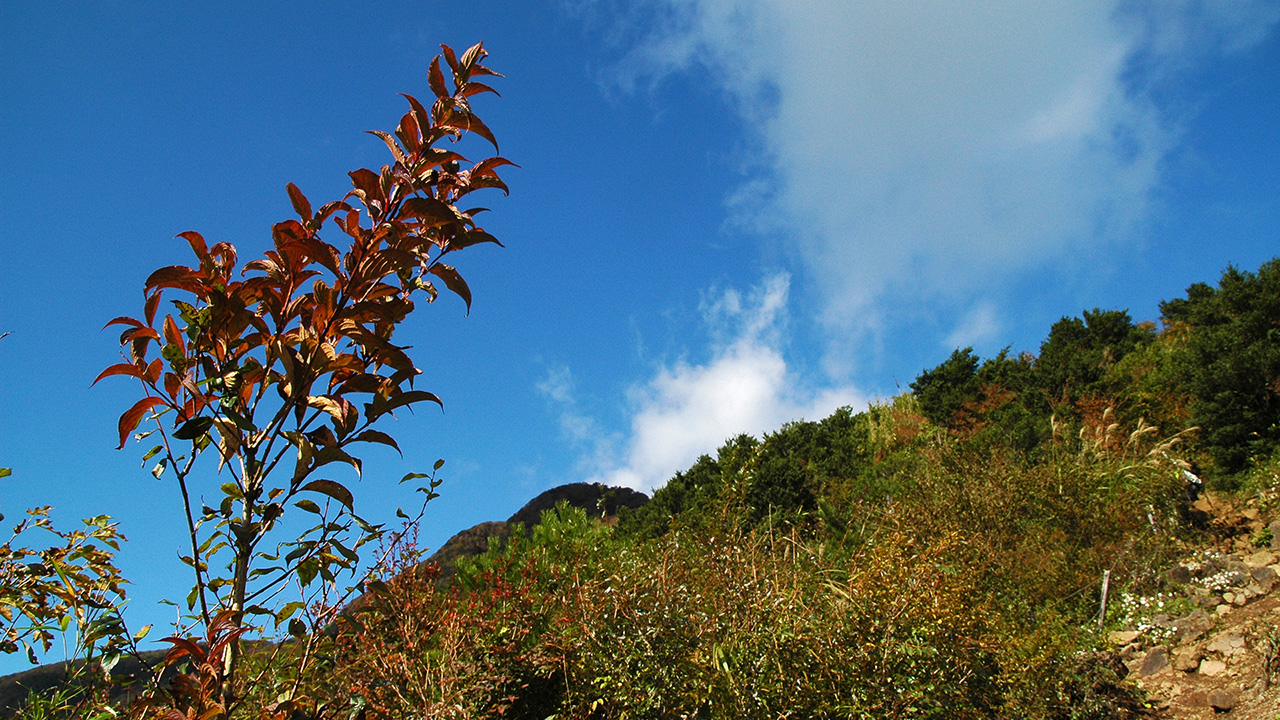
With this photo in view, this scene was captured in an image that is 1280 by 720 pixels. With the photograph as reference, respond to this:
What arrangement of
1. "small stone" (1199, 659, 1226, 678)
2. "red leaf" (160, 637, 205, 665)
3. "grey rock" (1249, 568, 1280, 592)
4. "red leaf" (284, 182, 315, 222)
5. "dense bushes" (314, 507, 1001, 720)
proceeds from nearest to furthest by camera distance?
"red leaf" (160, 637, 205, 665) < "red leaf" (284, 182, 315, 222) < "dense bushes" (314, 507, 1001, 720) < "small stone" (1199, 659, 1226, 678) < "grey rock" (1249, 568, 1280, 592)

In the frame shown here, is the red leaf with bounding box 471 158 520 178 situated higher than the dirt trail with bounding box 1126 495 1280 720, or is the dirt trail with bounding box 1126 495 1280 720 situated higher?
the red leaf with bounding box 471 158 520 178

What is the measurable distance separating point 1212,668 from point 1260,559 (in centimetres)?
256

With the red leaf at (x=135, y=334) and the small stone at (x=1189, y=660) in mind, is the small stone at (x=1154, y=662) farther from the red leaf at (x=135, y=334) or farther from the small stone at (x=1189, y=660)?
the red leaf at (x=135, y=334)

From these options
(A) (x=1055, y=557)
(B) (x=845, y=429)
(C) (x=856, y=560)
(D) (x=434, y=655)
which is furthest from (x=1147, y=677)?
(B) (x=845, y=429)

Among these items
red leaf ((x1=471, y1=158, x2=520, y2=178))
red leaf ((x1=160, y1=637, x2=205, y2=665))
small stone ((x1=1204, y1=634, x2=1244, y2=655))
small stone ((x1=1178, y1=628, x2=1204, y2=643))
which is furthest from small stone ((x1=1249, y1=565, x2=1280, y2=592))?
red leaf ((x1=160, y1=637, x2=205, y2=665))

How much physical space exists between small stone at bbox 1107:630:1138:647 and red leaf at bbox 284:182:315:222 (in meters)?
8.66

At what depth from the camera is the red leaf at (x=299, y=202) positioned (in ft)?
4.01

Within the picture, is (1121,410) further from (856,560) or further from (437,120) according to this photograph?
(437,120)

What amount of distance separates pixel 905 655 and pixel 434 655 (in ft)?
7.83

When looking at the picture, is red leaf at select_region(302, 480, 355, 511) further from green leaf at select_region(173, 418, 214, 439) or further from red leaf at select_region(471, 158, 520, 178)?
red leaf at select_region(471, 158, 520, 178)

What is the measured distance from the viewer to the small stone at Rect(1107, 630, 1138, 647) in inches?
273

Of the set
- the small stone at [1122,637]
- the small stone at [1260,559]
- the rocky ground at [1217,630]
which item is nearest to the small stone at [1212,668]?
the rocky ground at [1217,630]

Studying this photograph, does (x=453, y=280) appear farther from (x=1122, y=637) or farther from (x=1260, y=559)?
(x=1260, y=559)

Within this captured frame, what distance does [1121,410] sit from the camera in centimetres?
1176
